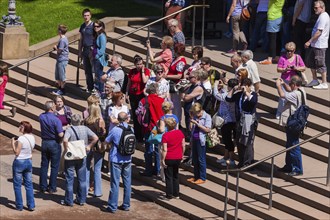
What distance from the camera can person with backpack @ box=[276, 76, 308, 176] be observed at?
2133cm

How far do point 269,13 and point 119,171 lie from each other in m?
6.46

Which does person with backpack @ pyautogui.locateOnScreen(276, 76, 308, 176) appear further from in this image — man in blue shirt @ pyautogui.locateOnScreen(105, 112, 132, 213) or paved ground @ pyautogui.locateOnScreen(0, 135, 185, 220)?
man in blue shirt @ pyautogui.locateOnScreen(105, 112, 132, 213)

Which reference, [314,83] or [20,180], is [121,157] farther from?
[314,83]

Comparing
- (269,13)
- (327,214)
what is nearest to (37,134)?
(269,13)


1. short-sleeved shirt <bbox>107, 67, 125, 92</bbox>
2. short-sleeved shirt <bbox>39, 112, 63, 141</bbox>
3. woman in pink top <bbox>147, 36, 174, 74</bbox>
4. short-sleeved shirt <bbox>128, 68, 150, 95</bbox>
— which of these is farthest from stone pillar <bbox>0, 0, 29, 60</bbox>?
short-sleeved shirt <bbox>39, 112, 63, 141</bbox>

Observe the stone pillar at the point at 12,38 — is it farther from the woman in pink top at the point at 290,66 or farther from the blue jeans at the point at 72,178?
the blue jeans at the point at 72,178

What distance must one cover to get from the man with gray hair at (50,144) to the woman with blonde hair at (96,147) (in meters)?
0.56

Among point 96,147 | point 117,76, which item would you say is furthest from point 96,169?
point 117,76

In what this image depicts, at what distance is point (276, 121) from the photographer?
77.0ft

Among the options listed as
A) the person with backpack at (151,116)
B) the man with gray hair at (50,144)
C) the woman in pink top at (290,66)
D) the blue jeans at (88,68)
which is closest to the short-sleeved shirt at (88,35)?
the blue jeans at (88,68)

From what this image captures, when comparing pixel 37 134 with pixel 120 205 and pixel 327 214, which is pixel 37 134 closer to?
pixel 120 205

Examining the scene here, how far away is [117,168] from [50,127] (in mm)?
1441

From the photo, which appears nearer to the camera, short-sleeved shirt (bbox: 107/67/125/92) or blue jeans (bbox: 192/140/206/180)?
blue jeans (bbox: 192/140/206/180)

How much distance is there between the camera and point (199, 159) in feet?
71.9
